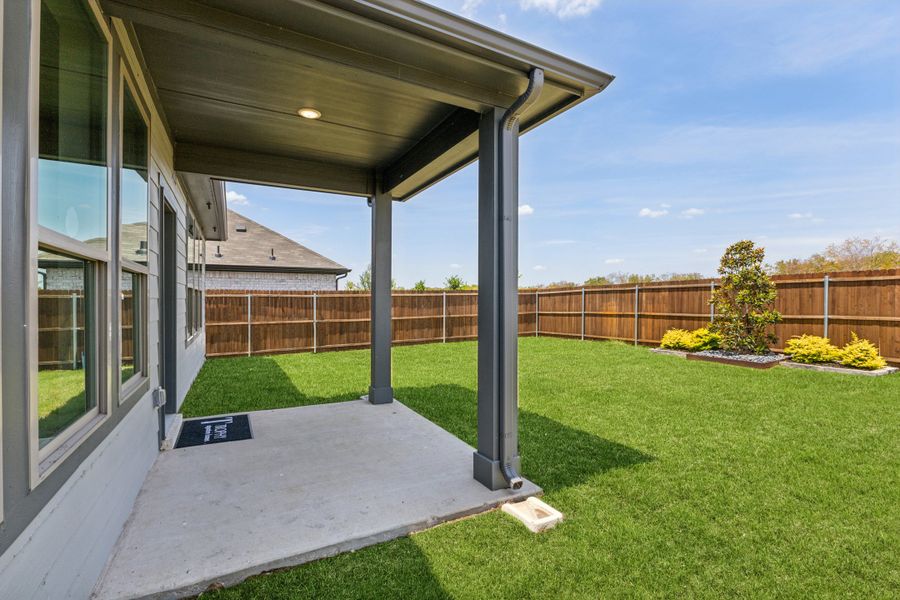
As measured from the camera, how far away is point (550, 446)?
3697 mm

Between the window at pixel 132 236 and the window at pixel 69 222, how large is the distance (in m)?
0.39

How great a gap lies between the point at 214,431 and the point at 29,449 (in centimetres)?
318

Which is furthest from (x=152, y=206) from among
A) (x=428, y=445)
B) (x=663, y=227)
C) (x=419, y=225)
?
(x=663, y=227)

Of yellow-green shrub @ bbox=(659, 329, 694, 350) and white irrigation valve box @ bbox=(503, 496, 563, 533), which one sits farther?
yellow-green shrub @ bbox=(659, 329, 694, 350)

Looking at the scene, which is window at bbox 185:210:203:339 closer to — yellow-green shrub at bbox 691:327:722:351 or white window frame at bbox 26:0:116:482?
white window frame at bbox 26:0:116:482

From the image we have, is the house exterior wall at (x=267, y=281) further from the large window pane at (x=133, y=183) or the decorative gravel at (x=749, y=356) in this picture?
the decorative gravel at (x=749, y=356)

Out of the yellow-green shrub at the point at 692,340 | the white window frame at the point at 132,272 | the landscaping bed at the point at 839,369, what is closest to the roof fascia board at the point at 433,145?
the white window frame at the point at 132,272

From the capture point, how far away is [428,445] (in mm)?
3707

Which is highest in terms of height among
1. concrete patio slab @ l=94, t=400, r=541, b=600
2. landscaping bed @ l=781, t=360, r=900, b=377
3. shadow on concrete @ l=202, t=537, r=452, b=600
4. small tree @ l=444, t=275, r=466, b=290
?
small tree @ l=444, t=275, r=466, b=290

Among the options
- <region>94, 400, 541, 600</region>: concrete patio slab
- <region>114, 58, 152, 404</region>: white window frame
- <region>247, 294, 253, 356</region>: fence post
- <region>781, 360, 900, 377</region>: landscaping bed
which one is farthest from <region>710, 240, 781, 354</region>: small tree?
<region>247, 294, 253, 356</region>: fence post

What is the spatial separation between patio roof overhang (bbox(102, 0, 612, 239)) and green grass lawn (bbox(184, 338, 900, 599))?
2607 millimetres

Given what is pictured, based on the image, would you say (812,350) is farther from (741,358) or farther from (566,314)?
(566,314)

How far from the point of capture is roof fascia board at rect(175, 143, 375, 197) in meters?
4.18

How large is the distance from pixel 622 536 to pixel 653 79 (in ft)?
38.7
